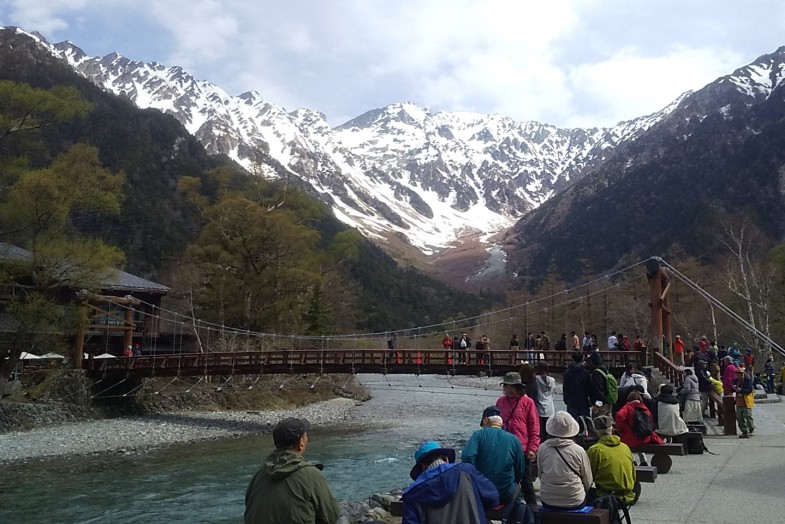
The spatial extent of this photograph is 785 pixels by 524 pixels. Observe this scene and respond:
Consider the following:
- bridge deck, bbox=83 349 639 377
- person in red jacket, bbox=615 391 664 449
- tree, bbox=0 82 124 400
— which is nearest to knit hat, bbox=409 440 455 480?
person in red jacket, bbox=615 391 664 449

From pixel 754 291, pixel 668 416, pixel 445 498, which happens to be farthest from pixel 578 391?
pixel 754 291

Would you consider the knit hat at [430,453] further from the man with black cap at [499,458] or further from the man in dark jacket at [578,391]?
the man in dark jacket at [578,391]

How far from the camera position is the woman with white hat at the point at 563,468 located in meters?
4.55

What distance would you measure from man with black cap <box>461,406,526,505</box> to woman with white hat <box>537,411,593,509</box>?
0.61 ft

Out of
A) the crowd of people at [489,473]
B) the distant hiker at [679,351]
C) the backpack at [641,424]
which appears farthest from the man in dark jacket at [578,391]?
the distant hiker at [679,351]

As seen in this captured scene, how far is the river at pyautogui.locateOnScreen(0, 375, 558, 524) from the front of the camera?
35.0ft

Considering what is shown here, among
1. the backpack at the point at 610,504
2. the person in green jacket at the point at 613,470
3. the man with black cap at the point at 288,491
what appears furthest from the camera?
the person in green jacket at the point at 613,470

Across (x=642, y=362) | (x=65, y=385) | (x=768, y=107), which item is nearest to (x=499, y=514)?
(x=642, y=362)

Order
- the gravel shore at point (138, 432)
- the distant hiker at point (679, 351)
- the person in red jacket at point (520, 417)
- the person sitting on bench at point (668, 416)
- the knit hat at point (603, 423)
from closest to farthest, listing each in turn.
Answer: the knit hat at point (603, 423)
the person in red jacket at point (520, 417)
the person sitting on bench at point (668, 416)
the gravel shore at point (138, 432)
the distant hiker at point (679, 351)

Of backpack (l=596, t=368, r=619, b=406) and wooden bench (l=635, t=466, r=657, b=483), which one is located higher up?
backpack (l=596, t=368, r=619, b=406)

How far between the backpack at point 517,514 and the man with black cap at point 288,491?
5.86ft

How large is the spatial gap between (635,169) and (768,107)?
77.3ft

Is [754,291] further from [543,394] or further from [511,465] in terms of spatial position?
[511,465]

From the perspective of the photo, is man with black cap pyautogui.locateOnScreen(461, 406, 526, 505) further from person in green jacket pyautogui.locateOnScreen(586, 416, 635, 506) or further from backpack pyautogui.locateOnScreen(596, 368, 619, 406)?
backpack pyautogui.locateOnScreen(596, 368, 619, 406)
